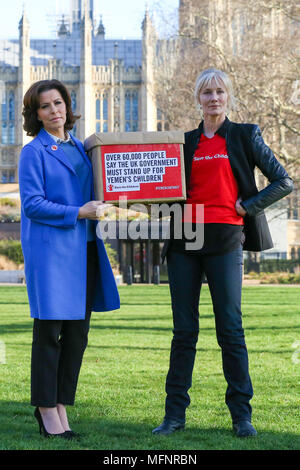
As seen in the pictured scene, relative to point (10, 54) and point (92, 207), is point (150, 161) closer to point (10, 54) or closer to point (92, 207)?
point (92, 207)

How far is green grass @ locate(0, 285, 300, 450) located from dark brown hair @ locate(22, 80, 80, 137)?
5.05 feet

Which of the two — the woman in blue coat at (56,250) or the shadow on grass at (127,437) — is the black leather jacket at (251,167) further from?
the shadow on grass at (127,437)

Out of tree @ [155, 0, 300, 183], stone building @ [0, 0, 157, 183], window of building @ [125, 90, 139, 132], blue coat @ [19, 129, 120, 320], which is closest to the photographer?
blue coat @ [19, 129, 120, 320]

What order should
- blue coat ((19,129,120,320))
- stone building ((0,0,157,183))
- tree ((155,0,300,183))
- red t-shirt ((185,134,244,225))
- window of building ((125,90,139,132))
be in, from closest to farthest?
blue coat ((19,129,120,320)), red t-shirt ((185,134,244,225)), tree ((155,0,300,183)), stone building ((0,0,157,183)), window of building ((125,90,139,132))

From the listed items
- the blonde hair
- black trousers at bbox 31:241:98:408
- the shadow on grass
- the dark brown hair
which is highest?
the blonde hair

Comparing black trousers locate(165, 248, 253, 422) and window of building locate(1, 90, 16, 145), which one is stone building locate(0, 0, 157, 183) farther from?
black trousers locate(165, 248, 253, 422)

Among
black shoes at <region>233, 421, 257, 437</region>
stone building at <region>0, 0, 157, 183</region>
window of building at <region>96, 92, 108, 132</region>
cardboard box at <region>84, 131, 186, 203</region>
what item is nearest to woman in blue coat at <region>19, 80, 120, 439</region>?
cardboard box at <region>84, 131, 186, 203</region>

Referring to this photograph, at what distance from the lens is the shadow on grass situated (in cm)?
344

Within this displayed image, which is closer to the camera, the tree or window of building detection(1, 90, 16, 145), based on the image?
the tree

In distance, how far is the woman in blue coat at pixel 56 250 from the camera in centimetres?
357

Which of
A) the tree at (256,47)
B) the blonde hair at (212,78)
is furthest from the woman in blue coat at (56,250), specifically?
the tree at (256,47)

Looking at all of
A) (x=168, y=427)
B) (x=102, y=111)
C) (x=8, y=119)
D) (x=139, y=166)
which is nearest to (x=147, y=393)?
(x=168, y=427)

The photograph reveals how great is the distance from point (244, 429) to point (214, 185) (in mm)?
1199

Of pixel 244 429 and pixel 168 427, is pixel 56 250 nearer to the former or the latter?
pixel 168 427
